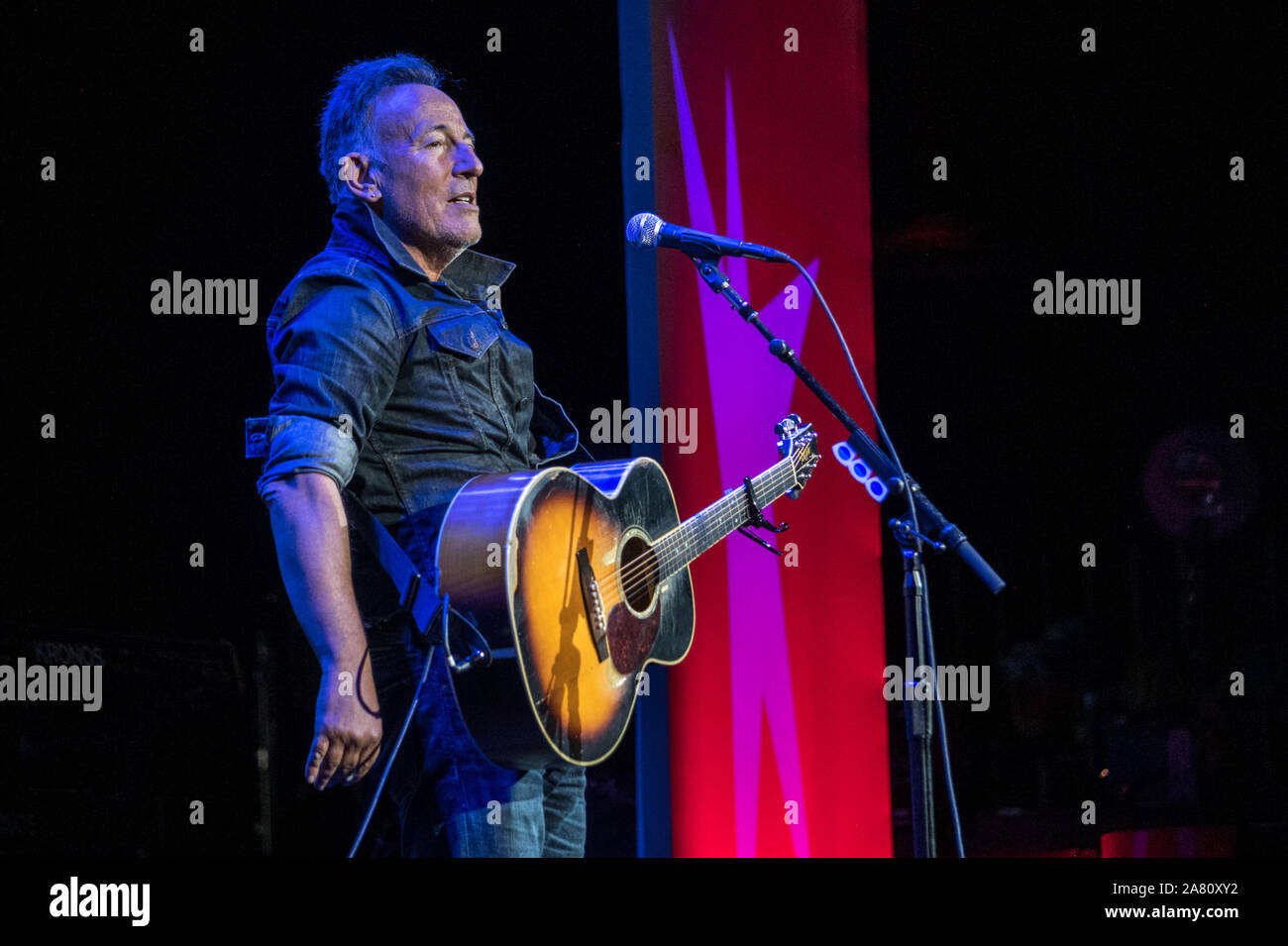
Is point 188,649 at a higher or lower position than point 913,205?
lower

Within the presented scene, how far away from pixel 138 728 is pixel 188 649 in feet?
0.69

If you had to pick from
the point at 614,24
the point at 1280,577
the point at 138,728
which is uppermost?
the point at 614,24

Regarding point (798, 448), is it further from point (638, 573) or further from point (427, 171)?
point (427, 171)

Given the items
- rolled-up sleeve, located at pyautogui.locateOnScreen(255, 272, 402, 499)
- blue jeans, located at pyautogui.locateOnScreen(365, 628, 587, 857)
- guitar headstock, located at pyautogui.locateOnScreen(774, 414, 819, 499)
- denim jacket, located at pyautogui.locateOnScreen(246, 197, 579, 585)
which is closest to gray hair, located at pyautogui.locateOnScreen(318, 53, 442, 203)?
denim jacket, located at pyautogui.locateOnScreen(246, 197, 579, 585)

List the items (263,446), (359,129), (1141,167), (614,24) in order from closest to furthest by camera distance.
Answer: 1. (263,446)
2. (359,129)
3. (614,24)
4. (1141,167)

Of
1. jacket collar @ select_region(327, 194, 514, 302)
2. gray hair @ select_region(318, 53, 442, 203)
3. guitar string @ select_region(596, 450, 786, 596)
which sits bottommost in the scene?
guitar string @ select_region(596, 450, 786, 596)

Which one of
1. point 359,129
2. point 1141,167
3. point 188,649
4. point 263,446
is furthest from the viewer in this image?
point 1141,167

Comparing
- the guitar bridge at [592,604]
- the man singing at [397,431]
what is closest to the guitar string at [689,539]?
the guitar bridge at [592,604]

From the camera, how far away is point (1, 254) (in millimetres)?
3111

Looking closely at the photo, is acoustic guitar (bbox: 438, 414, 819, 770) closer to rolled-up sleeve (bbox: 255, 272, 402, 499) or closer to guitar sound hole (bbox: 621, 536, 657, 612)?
guitar sound hole (bbox: 621, 536, 657, 612)

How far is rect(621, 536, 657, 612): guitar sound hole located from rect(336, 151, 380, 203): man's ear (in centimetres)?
94

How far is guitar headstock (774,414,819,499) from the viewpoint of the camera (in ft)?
10.4

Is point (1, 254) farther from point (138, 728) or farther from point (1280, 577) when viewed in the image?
point (1280, 577)
